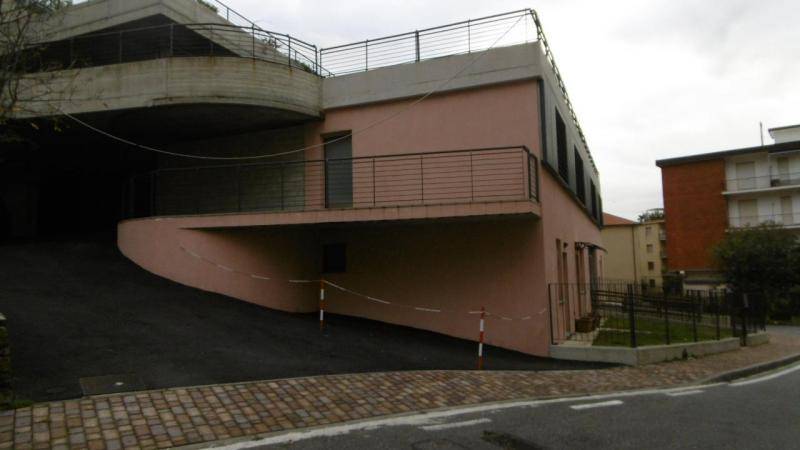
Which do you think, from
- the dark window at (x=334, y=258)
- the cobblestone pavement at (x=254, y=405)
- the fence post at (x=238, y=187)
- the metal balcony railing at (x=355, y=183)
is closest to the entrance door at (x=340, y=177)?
the metal balcony railing at (x=355, y=183)

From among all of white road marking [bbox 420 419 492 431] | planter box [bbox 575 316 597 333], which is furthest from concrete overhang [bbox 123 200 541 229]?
white road marking [bbox 420 419 492 431]

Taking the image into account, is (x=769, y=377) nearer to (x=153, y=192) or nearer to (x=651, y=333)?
(x=651, y=333)

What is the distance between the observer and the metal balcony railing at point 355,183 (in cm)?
1245

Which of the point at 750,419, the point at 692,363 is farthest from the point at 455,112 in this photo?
the point at 750,419

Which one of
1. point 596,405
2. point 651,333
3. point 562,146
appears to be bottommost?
point 596,405

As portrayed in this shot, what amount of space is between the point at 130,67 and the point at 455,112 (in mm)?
7843

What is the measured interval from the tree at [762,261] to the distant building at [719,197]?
7.88m

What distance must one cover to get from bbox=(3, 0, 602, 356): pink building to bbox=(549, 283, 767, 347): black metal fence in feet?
1.48

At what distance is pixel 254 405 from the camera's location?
6539mm

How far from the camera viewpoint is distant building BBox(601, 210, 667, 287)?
64.4 meters

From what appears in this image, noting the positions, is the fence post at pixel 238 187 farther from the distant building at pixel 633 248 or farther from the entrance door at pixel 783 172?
the distant building at pixel 633 248

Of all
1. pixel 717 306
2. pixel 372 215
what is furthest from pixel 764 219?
pixel 372 215

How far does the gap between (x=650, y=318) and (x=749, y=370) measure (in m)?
7.17

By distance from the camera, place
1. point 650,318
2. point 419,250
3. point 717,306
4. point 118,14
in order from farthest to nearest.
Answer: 1. point 650,318
2. point 118,14
3. point 717,306
4. point 419,250
